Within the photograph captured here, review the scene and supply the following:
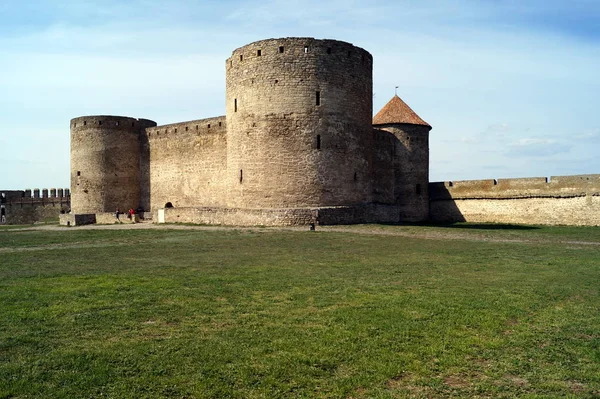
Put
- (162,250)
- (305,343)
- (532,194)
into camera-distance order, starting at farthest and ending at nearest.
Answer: (532,194)
(162,250)
(305,343)

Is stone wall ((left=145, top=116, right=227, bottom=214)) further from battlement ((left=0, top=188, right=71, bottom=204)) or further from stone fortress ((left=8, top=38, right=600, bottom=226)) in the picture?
battlement ((left=0, top=188, right=71, bottom=204))

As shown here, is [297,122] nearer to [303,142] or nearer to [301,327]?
[303,142]

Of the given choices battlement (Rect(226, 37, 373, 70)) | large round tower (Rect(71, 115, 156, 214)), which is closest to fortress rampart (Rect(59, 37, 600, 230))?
battlement (Rect(226, 37, 373, 70))

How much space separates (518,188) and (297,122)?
11841mm

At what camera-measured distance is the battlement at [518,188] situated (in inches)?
943

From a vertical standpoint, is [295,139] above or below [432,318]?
above

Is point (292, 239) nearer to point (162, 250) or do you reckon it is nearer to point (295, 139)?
point (162, 250)

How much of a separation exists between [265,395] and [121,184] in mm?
30578

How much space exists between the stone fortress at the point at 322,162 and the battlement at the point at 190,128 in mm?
78

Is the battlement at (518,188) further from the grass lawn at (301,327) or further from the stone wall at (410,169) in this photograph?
the grass lawn at (301,327)

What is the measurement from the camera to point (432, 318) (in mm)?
6438

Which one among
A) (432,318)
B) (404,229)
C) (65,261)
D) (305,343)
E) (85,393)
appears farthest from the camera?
(404,229)

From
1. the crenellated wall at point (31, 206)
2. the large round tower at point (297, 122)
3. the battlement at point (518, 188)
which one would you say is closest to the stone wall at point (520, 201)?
the battlement at point (518, 188)

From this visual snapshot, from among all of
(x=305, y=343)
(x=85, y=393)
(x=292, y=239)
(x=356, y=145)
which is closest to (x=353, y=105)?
(x=356, y=145)
